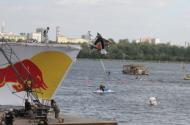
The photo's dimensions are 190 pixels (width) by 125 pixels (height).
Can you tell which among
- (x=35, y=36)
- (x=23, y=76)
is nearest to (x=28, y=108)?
(x=23, y=76)

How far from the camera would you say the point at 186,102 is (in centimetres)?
8994

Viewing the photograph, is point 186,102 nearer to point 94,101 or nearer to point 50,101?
point 94,101

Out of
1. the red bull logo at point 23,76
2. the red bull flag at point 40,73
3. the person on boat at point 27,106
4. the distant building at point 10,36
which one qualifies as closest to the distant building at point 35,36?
the distant building at point 10,36

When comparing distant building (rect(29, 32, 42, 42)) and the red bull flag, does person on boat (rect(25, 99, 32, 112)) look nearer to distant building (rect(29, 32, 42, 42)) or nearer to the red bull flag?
the red bull flag

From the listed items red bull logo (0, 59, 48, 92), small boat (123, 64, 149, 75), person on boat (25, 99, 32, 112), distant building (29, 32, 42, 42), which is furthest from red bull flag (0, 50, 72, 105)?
small boat (123, 64, 149, 75)

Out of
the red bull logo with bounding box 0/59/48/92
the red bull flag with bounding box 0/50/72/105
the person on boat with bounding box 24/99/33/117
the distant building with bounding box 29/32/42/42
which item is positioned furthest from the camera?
the distant building with bounding box 29/32/42/42

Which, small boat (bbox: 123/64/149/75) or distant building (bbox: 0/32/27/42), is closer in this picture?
distant building (bbox: 0/32/27/42)

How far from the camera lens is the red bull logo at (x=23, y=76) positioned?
42.3m

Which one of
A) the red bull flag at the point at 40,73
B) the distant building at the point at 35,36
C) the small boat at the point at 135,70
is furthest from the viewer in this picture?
the small boat at the point at 135,70

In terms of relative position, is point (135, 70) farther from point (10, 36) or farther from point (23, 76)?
point (23, 76)

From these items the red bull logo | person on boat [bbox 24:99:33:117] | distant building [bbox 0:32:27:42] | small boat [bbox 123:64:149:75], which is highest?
distant building [bbox 0:32:27:42]

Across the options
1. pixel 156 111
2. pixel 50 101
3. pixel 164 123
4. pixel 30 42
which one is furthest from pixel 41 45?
pixel 156 111

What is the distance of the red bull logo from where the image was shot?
42312mm

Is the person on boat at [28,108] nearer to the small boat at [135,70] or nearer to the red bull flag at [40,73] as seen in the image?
the red bull flag at [40,73]
